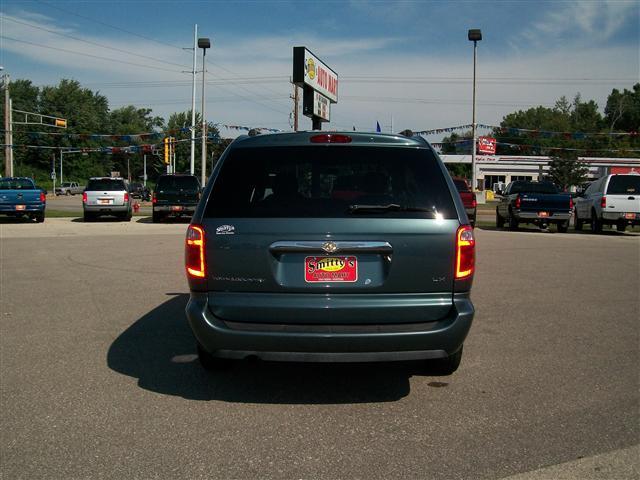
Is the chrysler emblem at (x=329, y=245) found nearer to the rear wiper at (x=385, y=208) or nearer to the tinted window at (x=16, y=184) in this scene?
the rear wiper at (x=385, y=208)

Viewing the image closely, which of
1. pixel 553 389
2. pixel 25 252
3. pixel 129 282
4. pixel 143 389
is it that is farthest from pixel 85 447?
pixel 25 252

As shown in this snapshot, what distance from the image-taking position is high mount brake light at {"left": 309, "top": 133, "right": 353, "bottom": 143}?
450 centimetres

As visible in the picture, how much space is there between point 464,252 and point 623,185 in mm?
18686

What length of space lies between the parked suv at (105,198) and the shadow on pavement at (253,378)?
1884 centimetres

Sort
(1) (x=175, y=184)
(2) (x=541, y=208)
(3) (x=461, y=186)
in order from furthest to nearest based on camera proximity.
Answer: (3) (x=461, y=186)
(1) (x=175, y=184)
(2) (x=541, y=208)

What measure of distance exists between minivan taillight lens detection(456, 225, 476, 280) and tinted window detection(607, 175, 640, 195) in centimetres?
1833

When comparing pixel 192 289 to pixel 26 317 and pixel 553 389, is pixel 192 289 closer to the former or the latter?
pixel 553 389

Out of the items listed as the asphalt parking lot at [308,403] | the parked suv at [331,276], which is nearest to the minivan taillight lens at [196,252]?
the parked suv at [331,276]

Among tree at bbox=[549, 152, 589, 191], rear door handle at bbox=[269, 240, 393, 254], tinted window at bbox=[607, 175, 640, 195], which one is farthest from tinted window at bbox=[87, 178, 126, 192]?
tree at bbox=[549, 152, 589, 191]

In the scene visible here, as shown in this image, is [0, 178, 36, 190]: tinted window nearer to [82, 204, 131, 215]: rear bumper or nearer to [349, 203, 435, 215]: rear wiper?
[82, 204, 131, 215]: rear bumper

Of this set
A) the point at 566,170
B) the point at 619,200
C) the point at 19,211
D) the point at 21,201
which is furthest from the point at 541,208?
the point at 566,170

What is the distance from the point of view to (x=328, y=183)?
4.64m

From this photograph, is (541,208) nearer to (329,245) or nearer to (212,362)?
(212,362)

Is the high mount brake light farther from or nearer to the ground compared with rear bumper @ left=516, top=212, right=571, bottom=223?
farther from the ground
